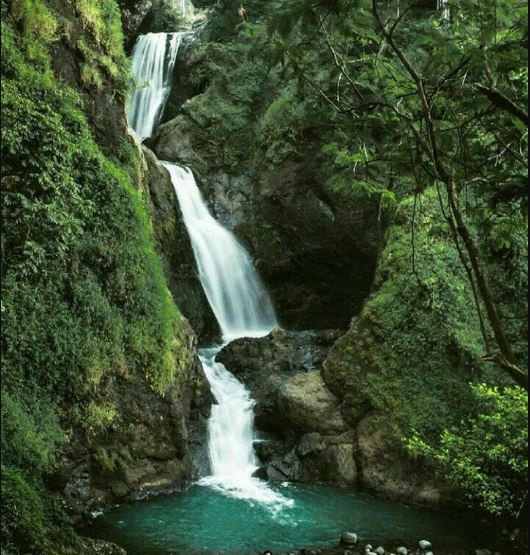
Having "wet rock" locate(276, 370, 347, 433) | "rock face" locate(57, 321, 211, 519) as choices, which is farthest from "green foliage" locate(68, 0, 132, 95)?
"wet rock" locate(276, 370, 347, 433)

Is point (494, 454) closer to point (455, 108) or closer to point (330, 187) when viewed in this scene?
point (330, 187)

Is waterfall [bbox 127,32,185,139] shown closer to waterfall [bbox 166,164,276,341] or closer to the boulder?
waterfall [bbox 166,164,276,341]

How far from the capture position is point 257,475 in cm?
970

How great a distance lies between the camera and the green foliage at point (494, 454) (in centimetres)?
765

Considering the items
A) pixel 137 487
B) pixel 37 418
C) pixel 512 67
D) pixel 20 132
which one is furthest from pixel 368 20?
pixel 137 487

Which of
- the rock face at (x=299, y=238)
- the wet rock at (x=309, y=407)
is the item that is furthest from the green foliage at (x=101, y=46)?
the wet rock at (x=309, y=407)

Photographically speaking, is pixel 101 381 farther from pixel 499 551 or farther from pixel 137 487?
pixel 499 551

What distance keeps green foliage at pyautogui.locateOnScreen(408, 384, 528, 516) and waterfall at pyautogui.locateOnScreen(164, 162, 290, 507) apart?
336cm

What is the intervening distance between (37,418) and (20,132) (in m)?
3.61

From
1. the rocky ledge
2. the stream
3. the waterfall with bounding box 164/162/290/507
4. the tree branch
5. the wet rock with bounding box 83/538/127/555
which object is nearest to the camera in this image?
the tree branch

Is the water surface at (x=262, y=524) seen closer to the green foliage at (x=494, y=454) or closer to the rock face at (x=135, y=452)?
the rock face at (x=135, y=452)

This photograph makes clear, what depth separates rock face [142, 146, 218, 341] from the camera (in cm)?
1321

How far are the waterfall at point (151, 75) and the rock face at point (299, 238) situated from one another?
3615mm

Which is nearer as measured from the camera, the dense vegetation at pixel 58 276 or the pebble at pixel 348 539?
the dense vegetation at pixel 58 276
